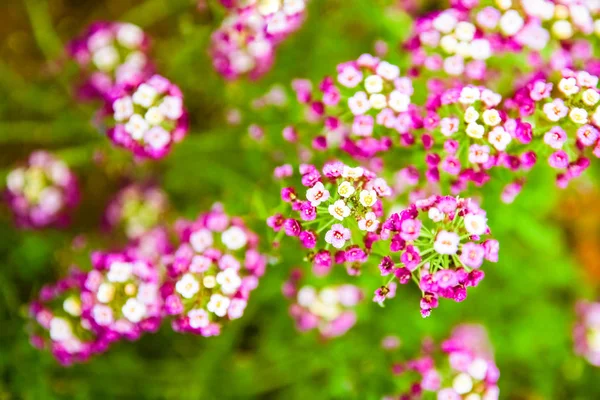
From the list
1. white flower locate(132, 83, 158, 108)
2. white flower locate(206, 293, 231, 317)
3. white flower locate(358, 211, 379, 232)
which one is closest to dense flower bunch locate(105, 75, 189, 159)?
white flower locate(132, 83, 158, 108)

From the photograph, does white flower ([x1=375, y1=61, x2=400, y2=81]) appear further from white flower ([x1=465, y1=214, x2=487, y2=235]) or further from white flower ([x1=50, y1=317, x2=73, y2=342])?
white flower ([x1=50, y1=317, x2=73, y2=342])

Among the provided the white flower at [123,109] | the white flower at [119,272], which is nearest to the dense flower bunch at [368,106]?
the white flower at [123,109]

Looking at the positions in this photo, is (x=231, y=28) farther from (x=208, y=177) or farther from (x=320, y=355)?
(x=320, y=355)

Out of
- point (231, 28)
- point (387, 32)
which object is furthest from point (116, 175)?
point (387, 32)

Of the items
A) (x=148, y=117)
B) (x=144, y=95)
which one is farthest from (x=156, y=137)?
(x=144, y=95)

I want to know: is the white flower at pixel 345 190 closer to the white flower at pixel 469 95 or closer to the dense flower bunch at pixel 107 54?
the white flower at pixel 469 95
